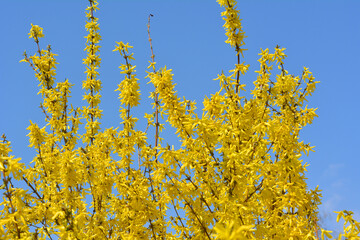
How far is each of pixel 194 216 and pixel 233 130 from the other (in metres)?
1.06

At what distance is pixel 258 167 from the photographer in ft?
14.2

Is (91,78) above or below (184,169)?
above

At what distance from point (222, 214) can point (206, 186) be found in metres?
0.50

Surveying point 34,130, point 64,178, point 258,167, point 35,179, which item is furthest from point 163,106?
point 35,179

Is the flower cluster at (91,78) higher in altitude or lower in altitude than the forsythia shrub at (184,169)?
higher

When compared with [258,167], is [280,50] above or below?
above

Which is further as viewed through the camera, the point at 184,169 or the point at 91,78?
the point at 91,78

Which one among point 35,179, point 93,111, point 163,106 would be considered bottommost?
point 163,106

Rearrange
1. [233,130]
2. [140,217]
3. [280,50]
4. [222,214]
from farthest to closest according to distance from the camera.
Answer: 1. [280,50]
2. [140,217]
3. [233,130]
4. [222,214]

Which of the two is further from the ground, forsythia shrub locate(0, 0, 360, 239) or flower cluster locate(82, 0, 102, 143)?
flower cluster locate(82, 0, 102, 143)

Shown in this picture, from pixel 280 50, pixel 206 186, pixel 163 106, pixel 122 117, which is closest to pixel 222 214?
pixel 206 186

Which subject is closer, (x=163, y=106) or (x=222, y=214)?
(x=222, y=214)

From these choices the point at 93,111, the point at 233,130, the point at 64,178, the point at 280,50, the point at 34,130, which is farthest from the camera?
the point at 93,111

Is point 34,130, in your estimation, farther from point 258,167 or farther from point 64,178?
point 258,167
